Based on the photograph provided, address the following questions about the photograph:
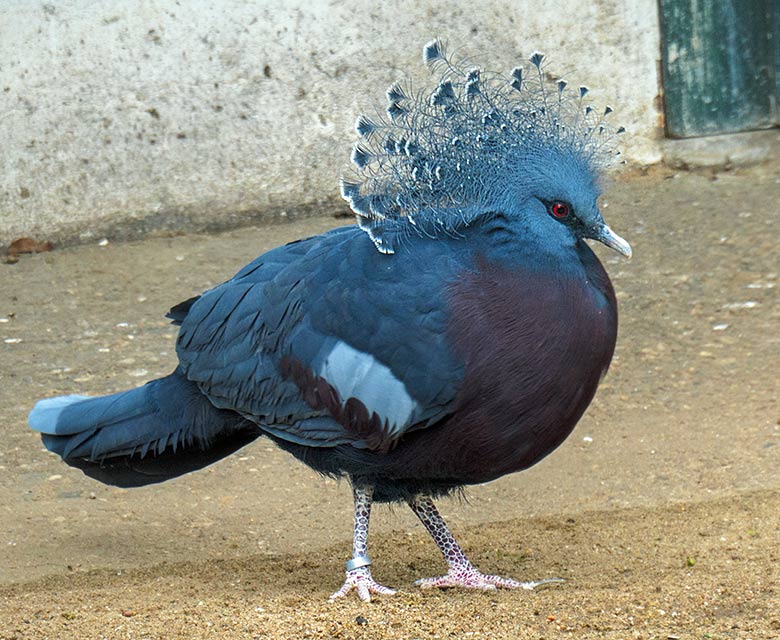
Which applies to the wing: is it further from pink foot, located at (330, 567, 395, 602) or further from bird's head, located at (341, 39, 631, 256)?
pink foot, located at (330, 567, 395, 602)

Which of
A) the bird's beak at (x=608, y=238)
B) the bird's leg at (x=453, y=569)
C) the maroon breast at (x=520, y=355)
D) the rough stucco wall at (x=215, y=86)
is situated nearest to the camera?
the maroon breast at (x=520, y=355)

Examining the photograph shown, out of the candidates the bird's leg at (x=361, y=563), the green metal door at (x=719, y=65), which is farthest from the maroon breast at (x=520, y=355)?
the green metal door at (x=719, y=65)

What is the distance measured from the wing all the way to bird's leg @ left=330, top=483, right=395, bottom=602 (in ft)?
0.86

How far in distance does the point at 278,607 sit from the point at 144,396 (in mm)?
767

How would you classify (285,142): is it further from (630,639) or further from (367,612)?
(630,639)

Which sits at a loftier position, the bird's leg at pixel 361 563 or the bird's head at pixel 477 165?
the bird's head at pixel 477 165

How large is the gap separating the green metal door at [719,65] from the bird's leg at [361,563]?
160 inches

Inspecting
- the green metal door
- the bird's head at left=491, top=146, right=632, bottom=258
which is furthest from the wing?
the green metal door

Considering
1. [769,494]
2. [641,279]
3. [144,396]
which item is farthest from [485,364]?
[641,279]

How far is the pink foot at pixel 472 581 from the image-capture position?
3.29 metres

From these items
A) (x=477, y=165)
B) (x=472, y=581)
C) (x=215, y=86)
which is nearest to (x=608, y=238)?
(x=477, y=165)

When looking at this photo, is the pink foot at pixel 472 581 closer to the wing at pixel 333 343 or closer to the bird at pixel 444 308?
the bird at pixel 444 308

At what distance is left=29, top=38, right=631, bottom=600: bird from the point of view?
2.83 metres

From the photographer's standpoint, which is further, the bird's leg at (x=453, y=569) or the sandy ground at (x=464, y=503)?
the bird's leg at (x=453, y=569)
